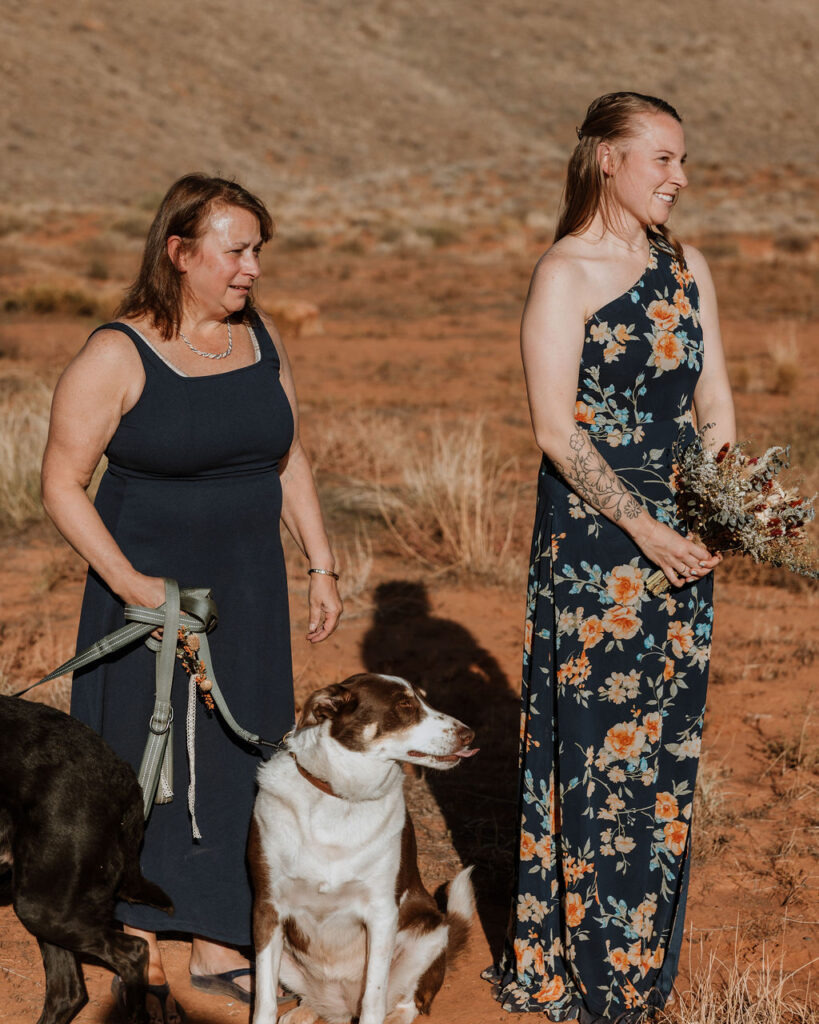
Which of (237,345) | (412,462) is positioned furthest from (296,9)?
(237,345)

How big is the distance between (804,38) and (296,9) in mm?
27841

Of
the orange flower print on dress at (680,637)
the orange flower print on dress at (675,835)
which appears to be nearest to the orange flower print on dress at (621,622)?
the orange flower print on dress at (680,637)

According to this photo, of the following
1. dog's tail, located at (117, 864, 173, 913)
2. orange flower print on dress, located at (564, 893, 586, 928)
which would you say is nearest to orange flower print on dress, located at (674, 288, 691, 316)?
orange flower print on dress, located at (564, 893, 586, 928)

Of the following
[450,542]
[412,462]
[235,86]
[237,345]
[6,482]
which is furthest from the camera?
[235,86]

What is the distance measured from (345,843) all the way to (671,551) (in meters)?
1.13

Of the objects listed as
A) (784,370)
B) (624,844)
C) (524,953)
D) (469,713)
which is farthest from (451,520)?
(784,370)

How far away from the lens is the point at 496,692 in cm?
607

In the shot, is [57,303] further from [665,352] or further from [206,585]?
[665,352]

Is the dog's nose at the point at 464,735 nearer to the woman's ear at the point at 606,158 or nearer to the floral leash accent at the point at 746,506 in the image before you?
the floral leash accent at the point at 746,506

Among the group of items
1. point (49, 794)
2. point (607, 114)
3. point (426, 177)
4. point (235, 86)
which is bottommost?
point (49, 794)

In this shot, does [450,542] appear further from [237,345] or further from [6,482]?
[237,345]

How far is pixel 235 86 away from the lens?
176 feet

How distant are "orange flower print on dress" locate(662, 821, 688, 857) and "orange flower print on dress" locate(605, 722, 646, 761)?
0.24 metres

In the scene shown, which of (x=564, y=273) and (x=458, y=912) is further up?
(x=564, y=273)
